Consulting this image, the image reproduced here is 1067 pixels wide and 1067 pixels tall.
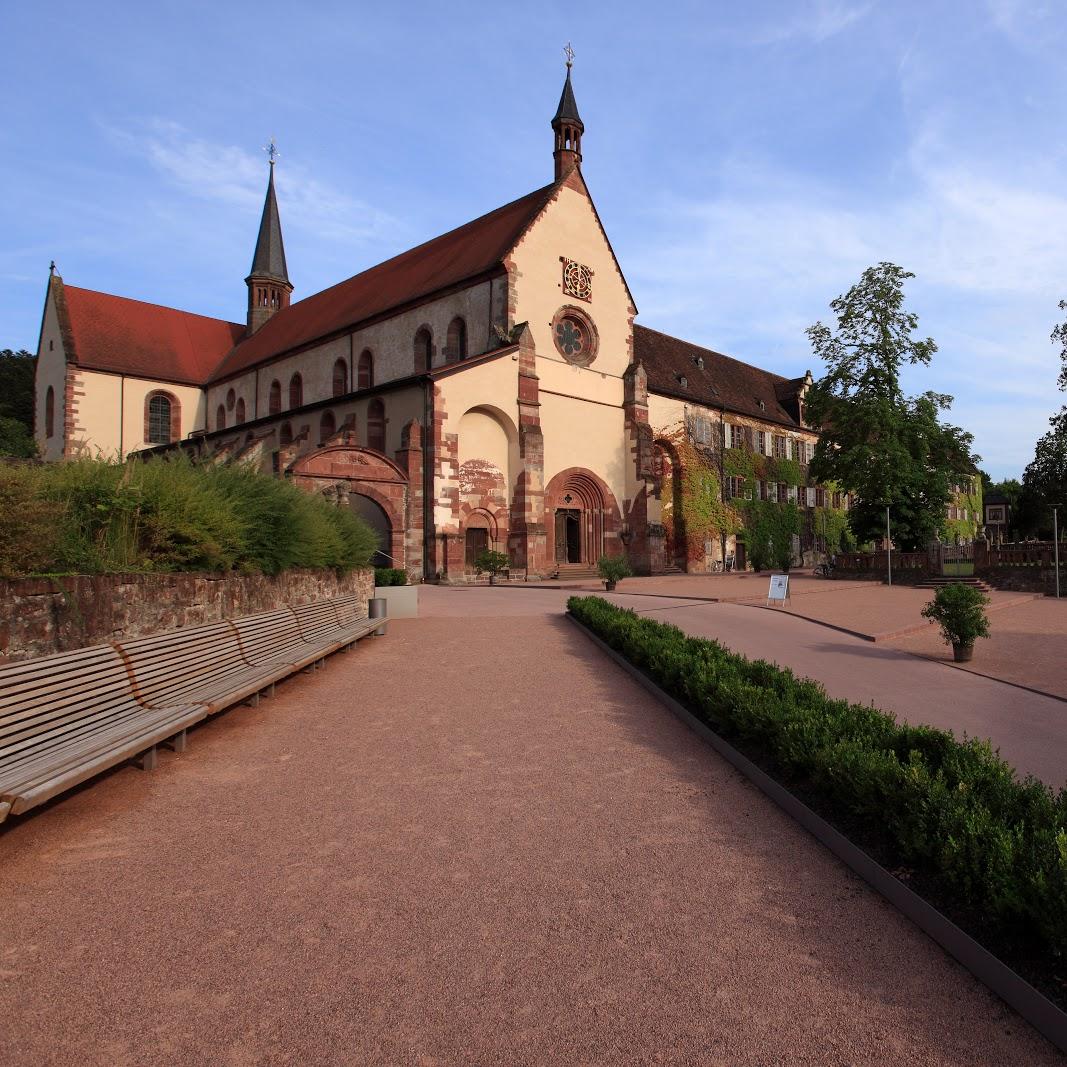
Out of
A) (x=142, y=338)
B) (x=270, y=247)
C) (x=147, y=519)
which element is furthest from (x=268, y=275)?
(x=147, y=519)

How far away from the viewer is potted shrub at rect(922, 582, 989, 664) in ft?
37.3

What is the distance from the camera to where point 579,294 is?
3431 centimetres

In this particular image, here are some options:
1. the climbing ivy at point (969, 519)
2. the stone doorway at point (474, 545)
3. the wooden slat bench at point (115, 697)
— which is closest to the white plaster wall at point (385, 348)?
the stone doorway at point (474, 545)

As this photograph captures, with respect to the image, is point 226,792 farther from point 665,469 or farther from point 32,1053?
point 665,469

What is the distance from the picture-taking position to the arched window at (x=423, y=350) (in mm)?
34500

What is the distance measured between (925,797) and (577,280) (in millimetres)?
32473

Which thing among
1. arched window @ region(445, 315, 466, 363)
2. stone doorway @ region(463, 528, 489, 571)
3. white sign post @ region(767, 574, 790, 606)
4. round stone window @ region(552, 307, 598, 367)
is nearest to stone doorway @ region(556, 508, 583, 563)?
stone doorway @ region(463, 528, 489, 571)

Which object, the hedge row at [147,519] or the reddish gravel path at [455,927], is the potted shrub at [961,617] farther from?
the hedge row at [147,519]

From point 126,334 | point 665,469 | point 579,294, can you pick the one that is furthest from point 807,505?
point 126,334

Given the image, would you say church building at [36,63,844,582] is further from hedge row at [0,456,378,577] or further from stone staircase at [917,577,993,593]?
hedge row at [0,456,378,577]

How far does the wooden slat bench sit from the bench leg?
0.4 inches

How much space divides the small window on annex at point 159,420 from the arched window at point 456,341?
68.2 feet

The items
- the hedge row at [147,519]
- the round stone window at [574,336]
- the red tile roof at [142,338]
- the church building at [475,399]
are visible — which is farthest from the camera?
the red tile roof at [142,338]

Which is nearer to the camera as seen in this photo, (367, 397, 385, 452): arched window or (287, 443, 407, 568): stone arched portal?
(287, 443, 407, 568): stone arched portal
